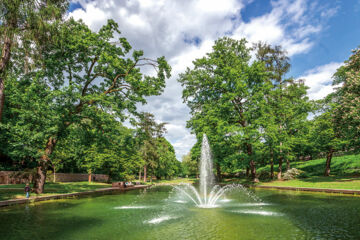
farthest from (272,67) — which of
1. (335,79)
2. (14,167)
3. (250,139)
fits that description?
(14,167)

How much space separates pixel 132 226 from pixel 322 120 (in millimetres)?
30145

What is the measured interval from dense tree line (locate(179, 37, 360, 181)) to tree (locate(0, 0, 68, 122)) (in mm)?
22663

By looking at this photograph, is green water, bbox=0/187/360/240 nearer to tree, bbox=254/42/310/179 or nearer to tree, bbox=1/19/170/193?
tree, bbox=1/19/170/193

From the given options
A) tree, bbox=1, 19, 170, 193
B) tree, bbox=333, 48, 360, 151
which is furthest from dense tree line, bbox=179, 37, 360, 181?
tree, bbox=1, 19, 170, 193

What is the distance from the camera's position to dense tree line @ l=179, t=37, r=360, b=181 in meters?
29.9

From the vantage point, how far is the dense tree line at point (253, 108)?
2994cm

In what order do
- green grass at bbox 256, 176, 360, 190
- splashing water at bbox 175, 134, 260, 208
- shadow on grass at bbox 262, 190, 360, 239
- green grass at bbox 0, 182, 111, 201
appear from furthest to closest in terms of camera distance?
green grass at bbox 256, 176, 360, 190 → splashing water at bbox 175, 134, 260, 208 → green grass at bbox 0, 182, 111, 201 → shadow on grass at bbox 262, 190, 360, 239

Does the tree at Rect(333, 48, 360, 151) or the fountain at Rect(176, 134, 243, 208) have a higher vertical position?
the tree at Rect(333, 48, 360, 151)

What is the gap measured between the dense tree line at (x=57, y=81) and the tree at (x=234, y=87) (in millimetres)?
11946

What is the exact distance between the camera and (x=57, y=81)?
2127cm

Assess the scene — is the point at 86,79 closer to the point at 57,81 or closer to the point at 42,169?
the point at 57,81

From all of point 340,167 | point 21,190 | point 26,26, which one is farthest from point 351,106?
point 21,190

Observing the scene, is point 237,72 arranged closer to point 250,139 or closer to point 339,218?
point 250,139

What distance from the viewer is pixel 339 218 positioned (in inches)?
400
